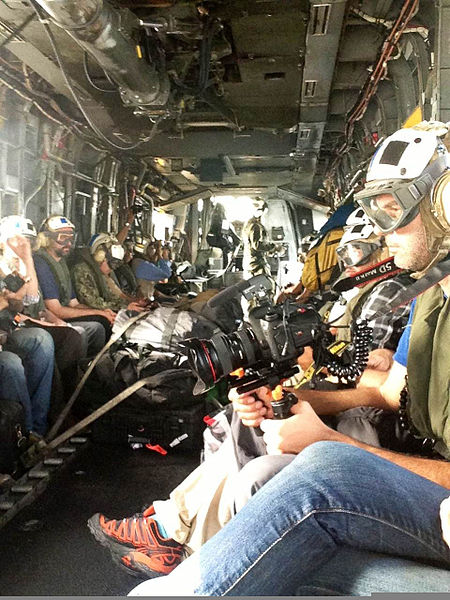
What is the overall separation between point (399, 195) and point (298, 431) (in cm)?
61

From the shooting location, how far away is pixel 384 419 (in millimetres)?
1491

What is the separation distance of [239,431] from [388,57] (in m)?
1.37

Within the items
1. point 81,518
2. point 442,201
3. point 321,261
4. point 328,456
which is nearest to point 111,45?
point 321,261

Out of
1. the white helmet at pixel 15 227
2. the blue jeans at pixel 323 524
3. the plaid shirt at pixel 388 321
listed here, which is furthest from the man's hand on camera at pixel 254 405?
the white helmet at pixel 15 227

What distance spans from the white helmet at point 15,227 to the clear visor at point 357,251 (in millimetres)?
1166

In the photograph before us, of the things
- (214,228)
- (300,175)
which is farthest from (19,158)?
(300,175)

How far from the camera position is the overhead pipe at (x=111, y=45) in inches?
58.1

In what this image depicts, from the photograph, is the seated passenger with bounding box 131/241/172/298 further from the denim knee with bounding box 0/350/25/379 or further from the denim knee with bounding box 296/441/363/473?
the denim knee with bounding box 296/441/363/473

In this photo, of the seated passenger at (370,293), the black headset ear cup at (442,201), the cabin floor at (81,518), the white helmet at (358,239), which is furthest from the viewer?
the white helmet at (358,239)

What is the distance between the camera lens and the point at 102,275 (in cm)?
197

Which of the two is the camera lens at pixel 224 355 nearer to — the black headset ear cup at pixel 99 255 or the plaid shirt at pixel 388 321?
the plaid shirt at pixel 388 321

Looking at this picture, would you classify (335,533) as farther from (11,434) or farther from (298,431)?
(11,434)

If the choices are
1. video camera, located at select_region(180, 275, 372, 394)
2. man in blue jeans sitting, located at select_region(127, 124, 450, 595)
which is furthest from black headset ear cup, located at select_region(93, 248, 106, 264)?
man in blue jeans sitting, located at select_region(127, 124, 450, 595)

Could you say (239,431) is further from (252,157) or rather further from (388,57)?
(388,57)
